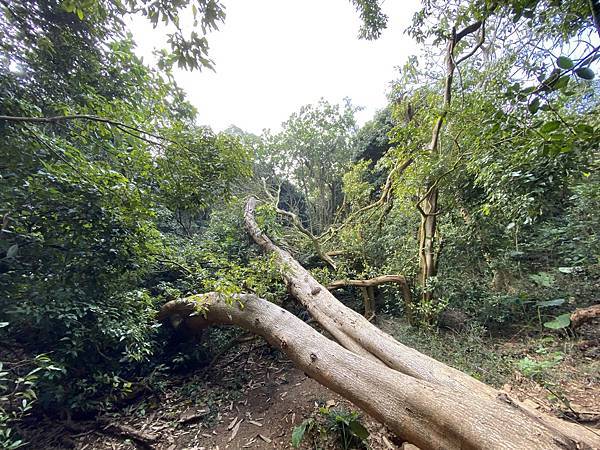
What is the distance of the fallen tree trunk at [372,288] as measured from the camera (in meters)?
3.65

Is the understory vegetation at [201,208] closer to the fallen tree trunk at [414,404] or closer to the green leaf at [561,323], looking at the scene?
the green leaf at [561,323]

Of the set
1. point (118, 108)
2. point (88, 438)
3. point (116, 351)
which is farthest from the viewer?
point (116, 351)

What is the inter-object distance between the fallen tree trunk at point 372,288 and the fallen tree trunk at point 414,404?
1.50m

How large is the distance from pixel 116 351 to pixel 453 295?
14.4ft

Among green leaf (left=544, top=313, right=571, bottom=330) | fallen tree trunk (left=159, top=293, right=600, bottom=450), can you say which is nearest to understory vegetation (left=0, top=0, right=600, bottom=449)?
green leaf (left=544, top=313, right=571, bottom=330)

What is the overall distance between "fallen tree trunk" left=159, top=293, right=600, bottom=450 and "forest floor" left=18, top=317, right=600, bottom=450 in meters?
0.52

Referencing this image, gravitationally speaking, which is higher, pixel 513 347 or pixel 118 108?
pixel 118 108

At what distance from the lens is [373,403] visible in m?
1.76

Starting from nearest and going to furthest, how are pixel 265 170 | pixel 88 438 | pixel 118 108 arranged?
pixel 88 438, pixel 118 108, pixel 265 170

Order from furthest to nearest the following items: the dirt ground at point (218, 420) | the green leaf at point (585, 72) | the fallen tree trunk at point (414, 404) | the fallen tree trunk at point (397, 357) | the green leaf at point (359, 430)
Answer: the dirt ground at point (218, 420) < the green leaf at point (359, 430) < the fallen tree trunk at point (397, 357) < the fallen tree trunk at point (414, 404) < the green leaf at point (585, 72)

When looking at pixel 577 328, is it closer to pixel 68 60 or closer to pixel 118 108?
pixel 118 108

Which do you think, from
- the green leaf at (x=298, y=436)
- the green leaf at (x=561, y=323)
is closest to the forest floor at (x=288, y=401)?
the green leaf at (x=298, y=436)

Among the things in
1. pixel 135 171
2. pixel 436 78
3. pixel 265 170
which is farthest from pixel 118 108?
pixel 265 170

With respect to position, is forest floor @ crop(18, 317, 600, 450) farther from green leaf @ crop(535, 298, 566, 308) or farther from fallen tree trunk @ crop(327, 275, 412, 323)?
fallen tree trunk @ crop(327, 275, 412, 323)
